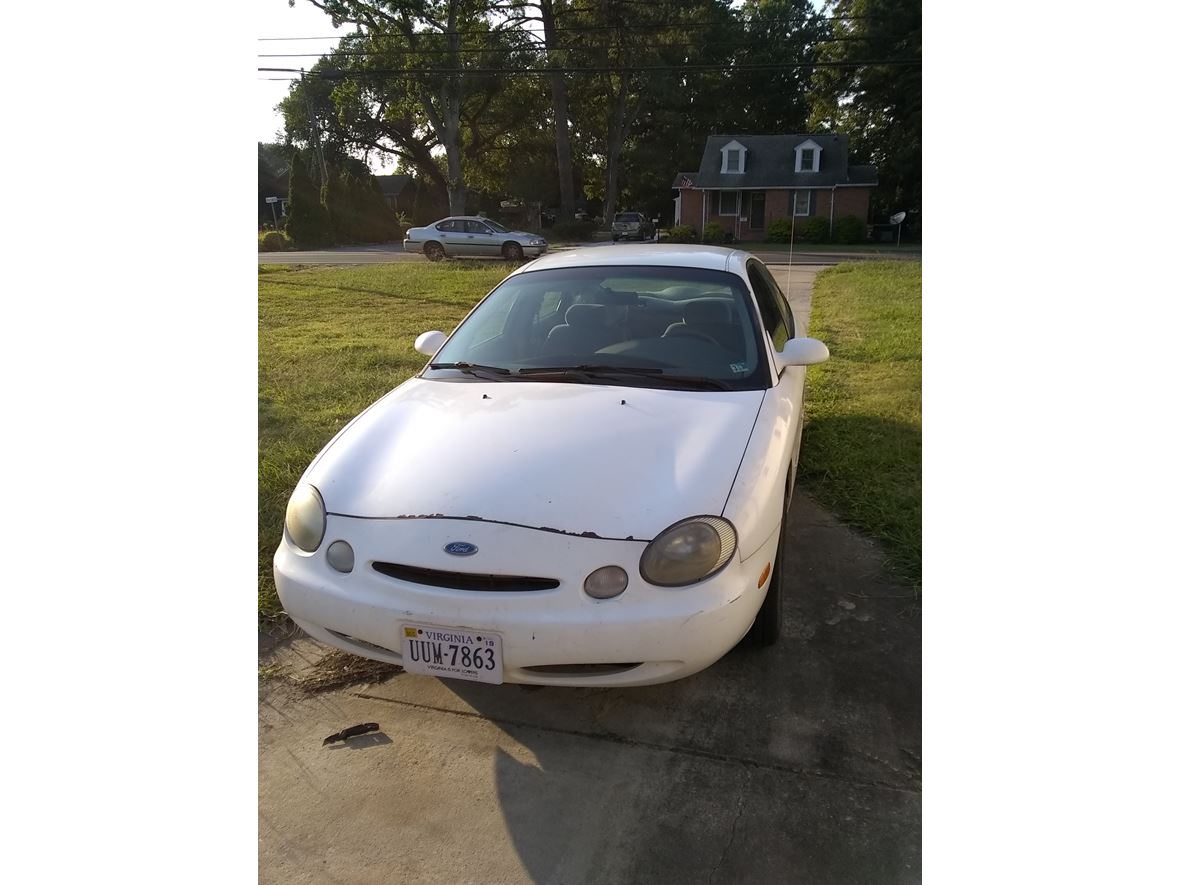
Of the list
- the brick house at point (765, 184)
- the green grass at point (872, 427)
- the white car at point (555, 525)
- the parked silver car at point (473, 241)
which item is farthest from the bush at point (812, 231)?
the white car at point (555, 525)

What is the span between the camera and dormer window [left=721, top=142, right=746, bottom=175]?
25.7 meters

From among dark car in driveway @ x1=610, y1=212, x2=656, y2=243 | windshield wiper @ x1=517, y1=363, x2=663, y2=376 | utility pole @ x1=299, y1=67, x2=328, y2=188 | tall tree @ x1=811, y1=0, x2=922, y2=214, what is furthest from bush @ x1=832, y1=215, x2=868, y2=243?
windshield wiper @ x1=517, y1=363, x2=663, y2=376

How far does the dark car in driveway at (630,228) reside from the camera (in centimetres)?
2473

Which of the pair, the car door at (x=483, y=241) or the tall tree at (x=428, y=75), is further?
the car door at (x=483, y=241)

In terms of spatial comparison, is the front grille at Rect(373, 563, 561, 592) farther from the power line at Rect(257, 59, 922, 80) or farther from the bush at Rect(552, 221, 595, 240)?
the bush at Rect(552, 221, 595, 240)

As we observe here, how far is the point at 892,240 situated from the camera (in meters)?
19.2

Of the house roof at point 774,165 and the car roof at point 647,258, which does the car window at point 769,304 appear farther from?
the house roof at point 774,165

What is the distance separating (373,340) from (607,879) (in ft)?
23.8

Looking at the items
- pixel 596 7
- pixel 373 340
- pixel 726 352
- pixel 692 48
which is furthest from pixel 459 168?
pixel 726 352

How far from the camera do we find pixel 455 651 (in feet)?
6.73

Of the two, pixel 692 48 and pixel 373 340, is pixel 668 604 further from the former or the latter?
pixel 692 48

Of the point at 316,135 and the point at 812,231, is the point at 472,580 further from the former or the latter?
the point at 316,135

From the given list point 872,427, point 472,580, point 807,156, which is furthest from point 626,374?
point 807,156

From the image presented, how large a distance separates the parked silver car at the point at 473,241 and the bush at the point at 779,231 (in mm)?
9013
